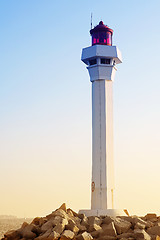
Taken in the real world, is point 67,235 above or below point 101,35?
below

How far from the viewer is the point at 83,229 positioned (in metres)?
19.2

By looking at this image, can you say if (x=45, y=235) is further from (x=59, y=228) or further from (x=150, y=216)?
(x=150, y=216)

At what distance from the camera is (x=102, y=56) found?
29078mm

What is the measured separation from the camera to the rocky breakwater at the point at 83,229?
1811cm

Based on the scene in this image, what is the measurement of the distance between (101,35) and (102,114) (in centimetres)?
685

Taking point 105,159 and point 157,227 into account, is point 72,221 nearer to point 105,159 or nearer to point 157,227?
point 157,227

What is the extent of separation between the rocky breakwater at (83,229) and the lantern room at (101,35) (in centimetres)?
1499

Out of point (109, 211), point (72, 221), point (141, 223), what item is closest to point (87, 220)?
point (72, 221)

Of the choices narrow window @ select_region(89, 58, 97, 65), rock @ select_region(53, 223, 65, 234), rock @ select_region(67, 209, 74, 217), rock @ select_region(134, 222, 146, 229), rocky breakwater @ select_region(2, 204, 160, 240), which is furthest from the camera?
narrow window @ select_region(89, 58, 97, 65)

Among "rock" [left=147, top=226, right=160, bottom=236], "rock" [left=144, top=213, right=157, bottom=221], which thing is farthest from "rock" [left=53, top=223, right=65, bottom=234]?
"rock" [left=144, top=213, right=157, bottom=221]

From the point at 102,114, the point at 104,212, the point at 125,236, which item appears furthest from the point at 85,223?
the point at 102,114

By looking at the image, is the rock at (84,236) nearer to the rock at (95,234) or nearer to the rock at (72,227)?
the rock at (95,234)

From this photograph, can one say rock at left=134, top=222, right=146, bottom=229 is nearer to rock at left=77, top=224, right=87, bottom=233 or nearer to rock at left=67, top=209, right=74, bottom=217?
rock at left=77, top=224, right=87, bottom=233

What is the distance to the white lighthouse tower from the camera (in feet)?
90.2
